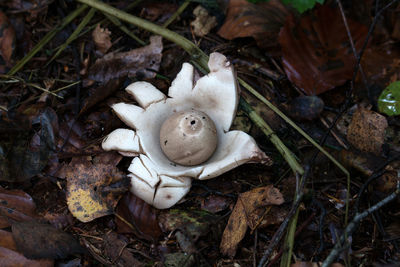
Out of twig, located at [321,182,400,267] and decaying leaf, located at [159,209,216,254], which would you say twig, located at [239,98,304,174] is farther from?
decaying leaf, located at [159,209,216,254]

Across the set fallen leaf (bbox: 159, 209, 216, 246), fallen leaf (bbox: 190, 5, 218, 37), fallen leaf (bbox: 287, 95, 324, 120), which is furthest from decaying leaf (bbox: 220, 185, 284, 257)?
fallen leaf (bbox: 190, 5, 218, 37)

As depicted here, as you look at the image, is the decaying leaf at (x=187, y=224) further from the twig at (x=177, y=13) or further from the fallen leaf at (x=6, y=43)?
the fallen leaf at (x=6, y=43)

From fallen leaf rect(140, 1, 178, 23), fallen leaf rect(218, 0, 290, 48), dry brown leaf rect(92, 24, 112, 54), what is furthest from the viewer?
fallen leaf rect(140, 1, 178, 23)

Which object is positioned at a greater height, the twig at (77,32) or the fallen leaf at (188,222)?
the twig at (77,32)

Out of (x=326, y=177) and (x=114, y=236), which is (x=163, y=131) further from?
(x=326, y=177)

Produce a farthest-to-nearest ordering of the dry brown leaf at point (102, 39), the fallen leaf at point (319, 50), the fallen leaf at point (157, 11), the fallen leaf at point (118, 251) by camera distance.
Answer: the fallen leaf at point (157, 11) < the dry brown leaf at point (102, 39) < the fallen leaf at point (319, 50) < the fallen leaf at point (118, 251)

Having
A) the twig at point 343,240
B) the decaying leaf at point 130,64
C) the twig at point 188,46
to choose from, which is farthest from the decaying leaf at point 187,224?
the decaying leaf at point 130,64

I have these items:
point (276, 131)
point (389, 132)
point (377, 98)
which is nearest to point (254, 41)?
point (276, 131)
